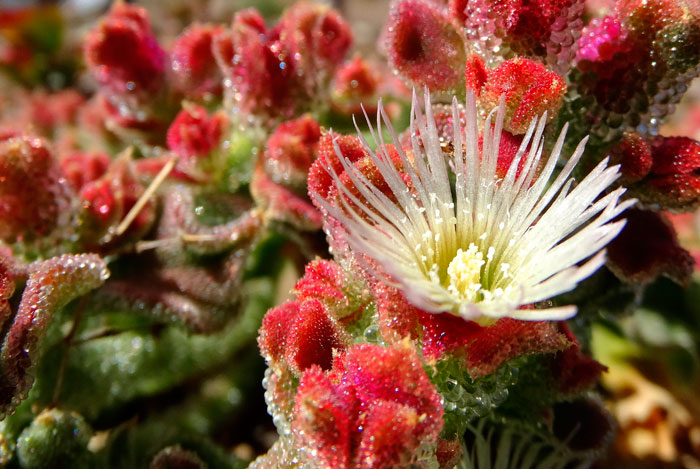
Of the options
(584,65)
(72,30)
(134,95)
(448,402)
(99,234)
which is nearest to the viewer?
(448,402)

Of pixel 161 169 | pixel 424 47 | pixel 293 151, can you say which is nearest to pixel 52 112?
pixel 161 169

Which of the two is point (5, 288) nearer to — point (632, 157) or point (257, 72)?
point (257, 72)

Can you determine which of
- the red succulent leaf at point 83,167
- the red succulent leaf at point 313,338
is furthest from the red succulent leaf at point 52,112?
the red succulent leaf at point 313,338

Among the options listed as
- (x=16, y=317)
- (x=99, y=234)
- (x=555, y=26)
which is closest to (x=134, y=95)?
(x=99, y=234)

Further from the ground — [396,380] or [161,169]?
[396,380]

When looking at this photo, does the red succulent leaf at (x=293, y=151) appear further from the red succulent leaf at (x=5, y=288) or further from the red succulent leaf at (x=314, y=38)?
the red succulent leaf at (x=5, y=288)

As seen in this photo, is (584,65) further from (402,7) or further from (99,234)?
(99,234)

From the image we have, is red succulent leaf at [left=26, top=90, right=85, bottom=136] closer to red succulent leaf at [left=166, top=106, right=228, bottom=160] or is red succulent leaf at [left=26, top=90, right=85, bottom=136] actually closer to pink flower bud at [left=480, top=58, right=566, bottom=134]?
red succulent leaf at [left=166, top=106, right=228, bottom=160]
